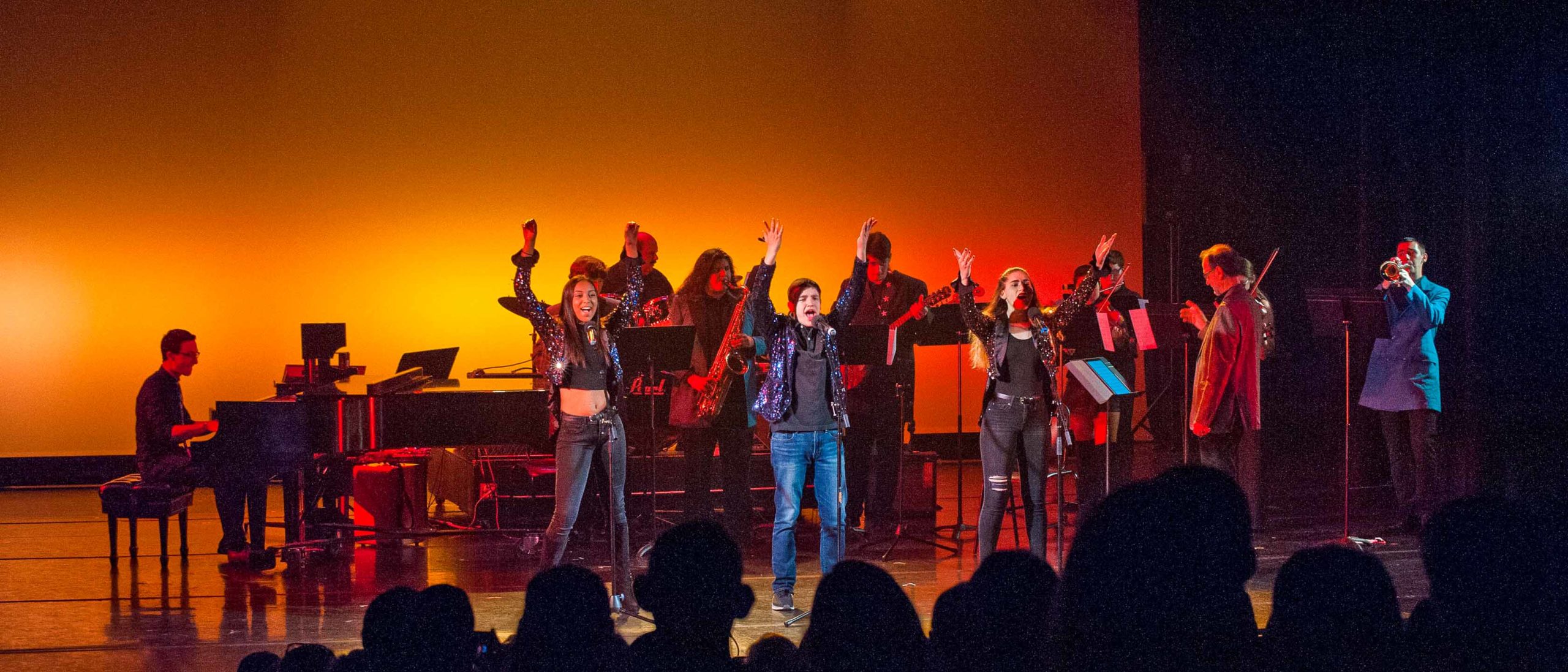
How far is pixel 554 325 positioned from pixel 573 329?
0.39ft

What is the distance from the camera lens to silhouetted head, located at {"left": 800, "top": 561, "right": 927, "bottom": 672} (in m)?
1.91

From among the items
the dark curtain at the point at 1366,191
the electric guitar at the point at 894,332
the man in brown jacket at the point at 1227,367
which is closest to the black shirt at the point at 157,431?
the electric guitar at the point at 894,332

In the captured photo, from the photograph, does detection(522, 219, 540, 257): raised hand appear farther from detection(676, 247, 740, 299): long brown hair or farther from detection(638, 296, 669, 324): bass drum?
detection(638, 296, 669, 324): bass drum

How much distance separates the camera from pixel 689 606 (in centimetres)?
210

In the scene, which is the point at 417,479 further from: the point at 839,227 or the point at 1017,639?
the point at 1017,639

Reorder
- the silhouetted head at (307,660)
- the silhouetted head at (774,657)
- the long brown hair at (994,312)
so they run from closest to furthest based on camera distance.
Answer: the silhouetted head at (774,657), the silhouetted head at (307,660), the long brown hair at (994,312)

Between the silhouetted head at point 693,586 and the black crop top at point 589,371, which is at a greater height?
the black crop top at point 589,371

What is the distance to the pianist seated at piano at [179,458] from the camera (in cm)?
673

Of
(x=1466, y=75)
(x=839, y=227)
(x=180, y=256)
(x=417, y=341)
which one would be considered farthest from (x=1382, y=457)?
(x=180, y=256)

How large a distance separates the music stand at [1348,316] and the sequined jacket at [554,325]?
398cm

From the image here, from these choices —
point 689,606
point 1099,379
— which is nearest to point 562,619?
point 689,606

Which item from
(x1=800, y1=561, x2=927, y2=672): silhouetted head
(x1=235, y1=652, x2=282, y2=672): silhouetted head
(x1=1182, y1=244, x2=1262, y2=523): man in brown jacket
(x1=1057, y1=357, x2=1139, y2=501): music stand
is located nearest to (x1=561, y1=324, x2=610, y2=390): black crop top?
(x1=1057, y1=357, x2=1139, y2=501): music stand

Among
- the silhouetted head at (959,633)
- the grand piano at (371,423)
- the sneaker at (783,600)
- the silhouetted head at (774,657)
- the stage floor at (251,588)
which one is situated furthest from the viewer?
the grand piano at (371,423)

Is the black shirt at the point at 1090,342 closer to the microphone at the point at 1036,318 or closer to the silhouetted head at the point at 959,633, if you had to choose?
the microphone at the point at 1036,318
